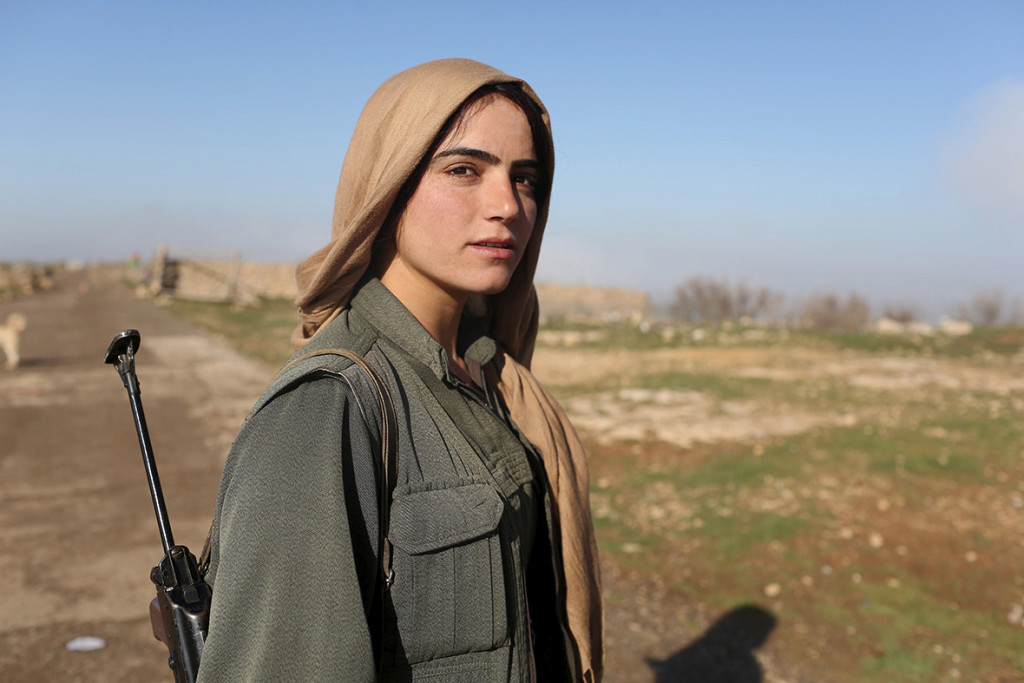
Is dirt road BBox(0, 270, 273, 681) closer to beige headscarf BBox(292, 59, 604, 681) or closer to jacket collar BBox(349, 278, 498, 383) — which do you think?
beige headscarf BBox(292, 59, 604, 681)

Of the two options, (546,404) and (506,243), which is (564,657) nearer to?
(546,404)

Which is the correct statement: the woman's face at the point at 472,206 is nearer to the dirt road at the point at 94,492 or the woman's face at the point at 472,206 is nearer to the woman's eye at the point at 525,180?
the woman's eye at the point at 525,180

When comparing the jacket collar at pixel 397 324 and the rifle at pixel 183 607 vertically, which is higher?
the jacket collar at pixel 397 324

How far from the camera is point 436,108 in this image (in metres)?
1.38

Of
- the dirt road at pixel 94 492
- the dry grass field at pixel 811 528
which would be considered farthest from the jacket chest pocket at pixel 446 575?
Answer: the dirt road at pixel 94 492

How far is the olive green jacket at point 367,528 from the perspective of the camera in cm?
102

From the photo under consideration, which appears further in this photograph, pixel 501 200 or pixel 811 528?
pixel 811 528

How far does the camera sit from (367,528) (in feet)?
3.62

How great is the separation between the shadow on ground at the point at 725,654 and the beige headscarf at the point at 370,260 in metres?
2.30

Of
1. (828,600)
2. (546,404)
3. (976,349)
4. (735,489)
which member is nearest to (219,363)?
(735,489)

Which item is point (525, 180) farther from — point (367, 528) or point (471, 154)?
point (367, 528)

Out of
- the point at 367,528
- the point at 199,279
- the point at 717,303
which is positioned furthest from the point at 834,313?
the point at 367,528

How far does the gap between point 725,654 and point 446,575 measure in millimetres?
3360

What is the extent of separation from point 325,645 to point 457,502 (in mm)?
310
